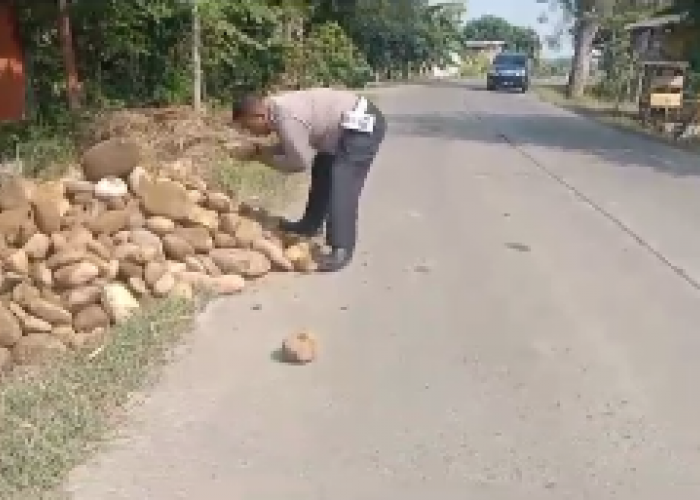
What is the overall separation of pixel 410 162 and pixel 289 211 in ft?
16.5

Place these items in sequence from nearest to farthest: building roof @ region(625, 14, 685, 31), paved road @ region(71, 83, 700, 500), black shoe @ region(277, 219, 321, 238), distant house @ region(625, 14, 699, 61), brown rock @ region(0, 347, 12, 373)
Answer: paved road @ region(71, 83, 700, 500) < brown rock @ region(0, 347, 12, 373) < black shoe @ region(277, 219, 321, 238) < distant house @ region(625, 14, 699, 61) < building roof @ region(625, 14, 685, 31)

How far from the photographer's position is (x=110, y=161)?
6.09m

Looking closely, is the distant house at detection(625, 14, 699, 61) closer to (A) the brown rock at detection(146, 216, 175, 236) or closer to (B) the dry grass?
(B) the dry grass

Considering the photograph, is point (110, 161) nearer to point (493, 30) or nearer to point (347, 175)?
point (347, 175)

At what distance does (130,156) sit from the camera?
20.1 feet

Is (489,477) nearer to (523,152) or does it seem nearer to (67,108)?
(67,108)

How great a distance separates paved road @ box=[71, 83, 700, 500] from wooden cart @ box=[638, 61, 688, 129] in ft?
46.2

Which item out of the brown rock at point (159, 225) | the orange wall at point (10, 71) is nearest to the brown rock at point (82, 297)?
the brown rock at point (159, 225)

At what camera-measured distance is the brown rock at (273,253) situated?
620 centimetres

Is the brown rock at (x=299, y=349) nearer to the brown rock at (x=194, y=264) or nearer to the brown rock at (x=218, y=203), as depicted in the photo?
the brown rock at (x=194, y=264)

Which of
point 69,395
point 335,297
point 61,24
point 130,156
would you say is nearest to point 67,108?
point 61,24

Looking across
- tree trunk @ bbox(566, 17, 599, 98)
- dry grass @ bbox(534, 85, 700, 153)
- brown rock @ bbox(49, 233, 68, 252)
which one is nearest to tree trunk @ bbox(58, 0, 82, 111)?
brown rock @ bbox(49, 233, 68, 252)

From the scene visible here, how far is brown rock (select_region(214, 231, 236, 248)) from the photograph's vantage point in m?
6.11

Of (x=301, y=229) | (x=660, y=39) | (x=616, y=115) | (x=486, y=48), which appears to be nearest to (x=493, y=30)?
(x=486, y=48)
